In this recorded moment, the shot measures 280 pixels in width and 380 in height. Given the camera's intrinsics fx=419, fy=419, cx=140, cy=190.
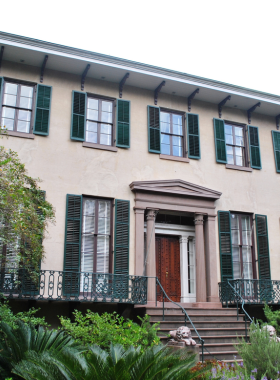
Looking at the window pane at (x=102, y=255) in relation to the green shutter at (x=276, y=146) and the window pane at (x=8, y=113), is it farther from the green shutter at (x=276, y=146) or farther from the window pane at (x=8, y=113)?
the green shutter at (x=276, y=146)

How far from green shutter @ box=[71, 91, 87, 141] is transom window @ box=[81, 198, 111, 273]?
6.53 ft

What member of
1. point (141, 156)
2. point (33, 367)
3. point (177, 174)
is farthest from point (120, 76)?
point (33, 367)

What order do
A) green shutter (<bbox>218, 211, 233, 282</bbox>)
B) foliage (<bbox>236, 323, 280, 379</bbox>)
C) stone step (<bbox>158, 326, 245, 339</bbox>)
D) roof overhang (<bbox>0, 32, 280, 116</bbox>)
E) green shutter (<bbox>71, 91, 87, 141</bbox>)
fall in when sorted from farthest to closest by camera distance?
green shutter (<bbox>218, 211, 233, 282</bbox>)
green shutter (<bbox>71, 91, 87, 141</bbox>)
roof overhang (<bbox>0, 32, 280, 116</bbox>)
stone step (<bbox>158, 326, 245, 339</bbox>)
foliage (<bbox>236, 323, 280, 379</bbox>)

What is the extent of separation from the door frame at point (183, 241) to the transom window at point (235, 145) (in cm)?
300

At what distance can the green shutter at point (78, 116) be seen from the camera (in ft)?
41.5

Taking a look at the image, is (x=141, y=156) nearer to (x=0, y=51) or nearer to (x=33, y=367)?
(x=0, y=51)

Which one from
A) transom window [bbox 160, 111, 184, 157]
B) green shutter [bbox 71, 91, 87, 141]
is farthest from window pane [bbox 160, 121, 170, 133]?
green shutter [bbox 71, 91, 87, 141]

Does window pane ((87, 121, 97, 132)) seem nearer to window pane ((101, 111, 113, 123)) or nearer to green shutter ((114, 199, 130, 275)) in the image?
window pane ((101, 111, 113, 123))

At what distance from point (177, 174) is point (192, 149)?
1100mm

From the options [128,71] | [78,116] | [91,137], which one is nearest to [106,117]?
[91,137]

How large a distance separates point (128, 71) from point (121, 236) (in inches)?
204

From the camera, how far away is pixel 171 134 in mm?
14164

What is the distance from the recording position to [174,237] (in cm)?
1395

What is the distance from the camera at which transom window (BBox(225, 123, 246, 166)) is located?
14961 mm
